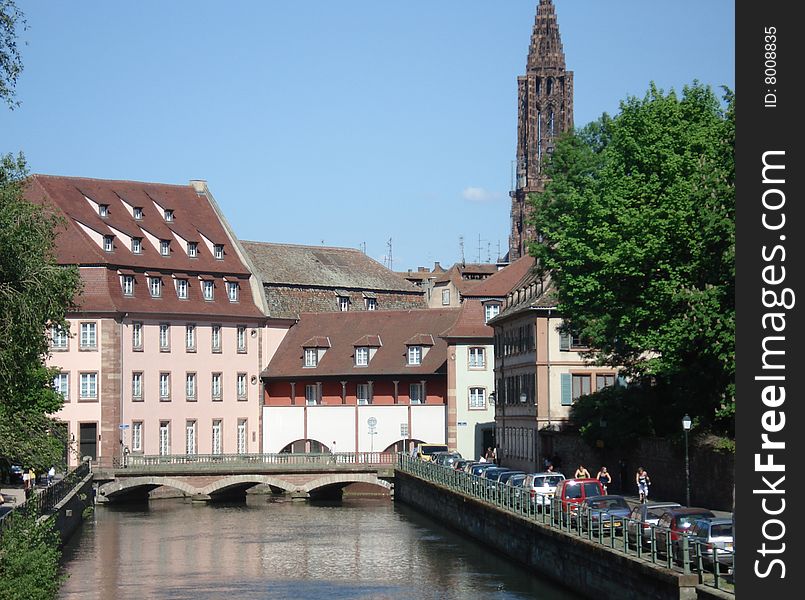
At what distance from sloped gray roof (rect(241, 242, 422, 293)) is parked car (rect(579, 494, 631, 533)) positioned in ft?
194

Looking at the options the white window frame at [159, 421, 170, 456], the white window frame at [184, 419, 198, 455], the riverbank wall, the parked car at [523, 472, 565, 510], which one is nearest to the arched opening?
the white window frame at [184, 419, 198, 455]

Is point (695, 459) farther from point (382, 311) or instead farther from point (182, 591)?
point (382, 311)

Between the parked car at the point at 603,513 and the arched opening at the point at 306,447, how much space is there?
172 feet

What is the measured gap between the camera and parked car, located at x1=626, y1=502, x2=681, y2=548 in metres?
37.9

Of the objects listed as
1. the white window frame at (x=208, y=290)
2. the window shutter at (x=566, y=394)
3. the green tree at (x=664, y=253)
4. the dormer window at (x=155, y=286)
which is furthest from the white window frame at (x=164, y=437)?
the green tree at (x=664, y=253)

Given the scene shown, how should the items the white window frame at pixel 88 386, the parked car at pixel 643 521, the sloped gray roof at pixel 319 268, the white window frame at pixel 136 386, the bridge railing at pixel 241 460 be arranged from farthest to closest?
the sloped gray roof at pixel 319 268, the white window frame at pixel 136 386, the white window frame at pixel 88 386, the bridge railing at pixel 241 460, the parked car at pixel 643 521

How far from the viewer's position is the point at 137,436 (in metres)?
95.4

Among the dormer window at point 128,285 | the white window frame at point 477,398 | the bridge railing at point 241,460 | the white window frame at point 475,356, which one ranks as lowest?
the bridge railing at point 241,460

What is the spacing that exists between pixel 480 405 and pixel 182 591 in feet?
152

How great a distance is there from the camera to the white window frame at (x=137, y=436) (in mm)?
95062

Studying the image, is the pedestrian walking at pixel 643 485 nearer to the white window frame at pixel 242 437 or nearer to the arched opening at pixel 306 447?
the arched opening at pixel 306 447

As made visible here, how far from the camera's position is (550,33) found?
6624 inches

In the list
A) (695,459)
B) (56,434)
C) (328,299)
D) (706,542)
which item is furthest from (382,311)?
(706,542)

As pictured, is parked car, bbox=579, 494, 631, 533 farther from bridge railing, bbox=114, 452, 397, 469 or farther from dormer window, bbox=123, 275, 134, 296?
dormer window, bbox=123, 275, 134, 296
